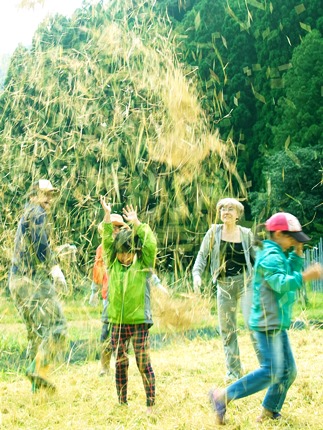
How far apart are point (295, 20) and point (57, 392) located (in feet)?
72.0

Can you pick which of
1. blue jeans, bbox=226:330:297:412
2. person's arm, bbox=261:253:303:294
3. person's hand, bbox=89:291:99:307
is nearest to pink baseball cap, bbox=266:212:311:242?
person's arm, bbox=261:253:303:294

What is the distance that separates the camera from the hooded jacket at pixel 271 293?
398 centimetres

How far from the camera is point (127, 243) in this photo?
181 inches

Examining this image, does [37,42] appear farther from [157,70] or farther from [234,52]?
[234,52]

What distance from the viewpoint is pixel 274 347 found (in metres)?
4.05

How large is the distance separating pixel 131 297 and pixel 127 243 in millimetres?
362

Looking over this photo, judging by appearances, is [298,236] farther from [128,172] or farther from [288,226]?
[128,172]

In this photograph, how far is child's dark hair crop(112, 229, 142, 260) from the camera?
459 cm

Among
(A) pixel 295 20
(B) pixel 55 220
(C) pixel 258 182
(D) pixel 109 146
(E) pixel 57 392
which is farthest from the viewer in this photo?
(A) pixel 295 20

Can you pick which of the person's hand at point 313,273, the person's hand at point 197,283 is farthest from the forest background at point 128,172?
the person's hand at point 313,273

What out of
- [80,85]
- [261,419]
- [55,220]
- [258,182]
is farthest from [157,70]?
[258,182]

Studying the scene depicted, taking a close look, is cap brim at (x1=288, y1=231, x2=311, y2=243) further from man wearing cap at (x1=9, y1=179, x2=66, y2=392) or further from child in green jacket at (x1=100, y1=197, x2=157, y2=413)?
man wearing cap at (x1=9, y1=179, x2=66, y2=392)

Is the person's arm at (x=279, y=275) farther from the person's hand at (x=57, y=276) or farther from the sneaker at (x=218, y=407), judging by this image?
the person's hand at (x=57, y=276)

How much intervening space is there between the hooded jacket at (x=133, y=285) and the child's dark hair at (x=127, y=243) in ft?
0.15
